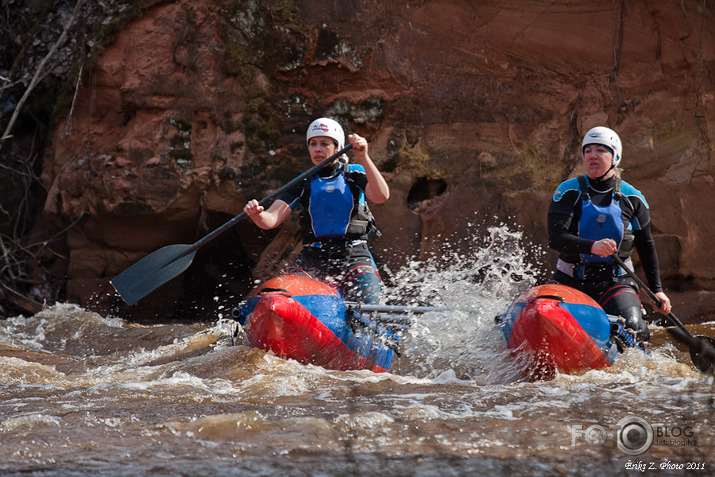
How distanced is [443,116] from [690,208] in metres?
2.31

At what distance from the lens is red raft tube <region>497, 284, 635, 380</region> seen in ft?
12.2

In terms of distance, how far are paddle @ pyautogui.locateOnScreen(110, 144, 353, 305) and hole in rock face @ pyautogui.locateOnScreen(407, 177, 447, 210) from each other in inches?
82.1

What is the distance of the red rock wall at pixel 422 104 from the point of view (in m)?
6.39

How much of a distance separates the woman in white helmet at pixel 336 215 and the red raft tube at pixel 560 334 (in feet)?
3.25

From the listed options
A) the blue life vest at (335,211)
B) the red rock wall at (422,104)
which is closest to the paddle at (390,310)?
the blue life vest at (335,211)

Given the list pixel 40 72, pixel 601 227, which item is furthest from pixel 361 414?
pixel 40 72

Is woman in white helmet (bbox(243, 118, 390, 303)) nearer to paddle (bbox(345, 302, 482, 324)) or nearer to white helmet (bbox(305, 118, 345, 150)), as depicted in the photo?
white helmet (bbox(305, 118, 345, 150))

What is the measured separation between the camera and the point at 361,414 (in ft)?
Answer: 9.14

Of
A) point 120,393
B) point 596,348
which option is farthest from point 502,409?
point 120,393

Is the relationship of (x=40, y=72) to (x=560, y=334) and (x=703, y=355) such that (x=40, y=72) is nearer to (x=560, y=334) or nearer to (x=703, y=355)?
(x=560, y=334)

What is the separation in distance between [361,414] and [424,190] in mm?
4040

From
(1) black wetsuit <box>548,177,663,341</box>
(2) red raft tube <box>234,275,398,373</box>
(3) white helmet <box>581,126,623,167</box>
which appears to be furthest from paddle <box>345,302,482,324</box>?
(3) white helmet <box>581,126,623,167</box>

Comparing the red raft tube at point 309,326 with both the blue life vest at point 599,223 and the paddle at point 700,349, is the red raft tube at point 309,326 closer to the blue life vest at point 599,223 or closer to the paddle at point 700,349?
the blue life vest at point 599,223

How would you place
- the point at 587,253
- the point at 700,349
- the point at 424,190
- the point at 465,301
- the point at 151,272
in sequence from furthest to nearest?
the point at 424,190
the point at 465,301
the point at 151,272
the point at 587,253
the point at 700,349
